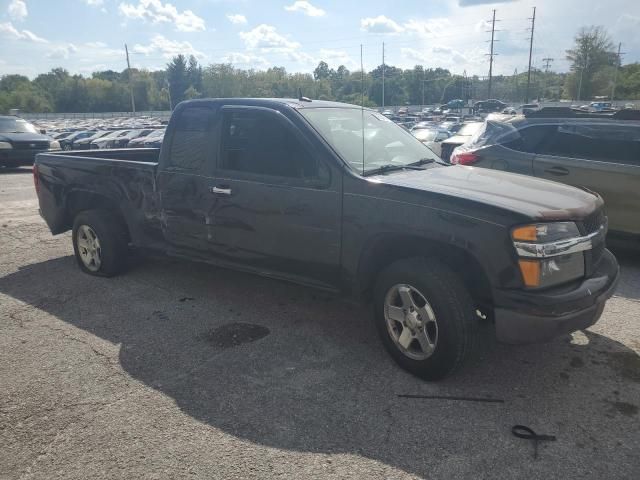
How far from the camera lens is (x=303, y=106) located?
14.1ft

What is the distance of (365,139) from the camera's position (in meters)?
4.25

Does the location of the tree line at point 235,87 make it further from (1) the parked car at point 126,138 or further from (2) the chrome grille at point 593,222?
(2) the chrome grille at point 593,222

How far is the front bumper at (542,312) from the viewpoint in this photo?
3.00 metres

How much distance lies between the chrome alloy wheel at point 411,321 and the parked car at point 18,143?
1584 cm

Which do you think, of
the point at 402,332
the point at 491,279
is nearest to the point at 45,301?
the point at 402,332

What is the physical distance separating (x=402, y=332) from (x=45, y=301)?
3562 mm

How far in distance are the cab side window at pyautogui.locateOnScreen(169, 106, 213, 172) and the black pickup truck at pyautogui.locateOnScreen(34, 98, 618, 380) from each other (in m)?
0.01

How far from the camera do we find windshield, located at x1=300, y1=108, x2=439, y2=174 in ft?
13.0

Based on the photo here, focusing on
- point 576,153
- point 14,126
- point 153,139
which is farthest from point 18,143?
point 576,153

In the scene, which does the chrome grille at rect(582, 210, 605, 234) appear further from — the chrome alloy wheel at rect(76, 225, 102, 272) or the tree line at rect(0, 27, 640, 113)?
the tree line at rect(0, 27, 640, 113)

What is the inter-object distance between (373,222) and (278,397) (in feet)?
4.25

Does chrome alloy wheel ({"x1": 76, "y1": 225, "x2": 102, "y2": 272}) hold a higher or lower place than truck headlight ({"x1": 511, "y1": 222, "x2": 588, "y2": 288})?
lower

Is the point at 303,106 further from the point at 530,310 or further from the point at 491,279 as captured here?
the point at 530,310

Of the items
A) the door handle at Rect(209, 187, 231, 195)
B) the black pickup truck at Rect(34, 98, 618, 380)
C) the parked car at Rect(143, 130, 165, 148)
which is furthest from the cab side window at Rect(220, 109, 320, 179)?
the parked car at Rect(143, 130, 165, 148)
